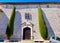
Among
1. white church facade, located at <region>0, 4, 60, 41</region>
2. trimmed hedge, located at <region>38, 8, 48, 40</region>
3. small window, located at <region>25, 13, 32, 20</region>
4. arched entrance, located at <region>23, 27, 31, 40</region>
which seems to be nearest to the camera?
trimmed hedge, located at <region>38, 8, 48, 40</region>

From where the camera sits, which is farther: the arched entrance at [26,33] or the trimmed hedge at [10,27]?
the arched entrance at [26,33]

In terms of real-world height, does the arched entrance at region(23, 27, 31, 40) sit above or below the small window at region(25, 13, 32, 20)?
below

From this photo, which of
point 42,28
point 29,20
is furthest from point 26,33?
point 42,28

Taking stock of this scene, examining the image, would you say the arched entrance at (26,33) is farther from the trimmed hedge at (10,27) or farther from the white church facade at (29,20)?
the trimmed hedge at (10,27)

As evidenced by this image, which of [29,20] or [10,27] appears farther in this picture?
[29,20]

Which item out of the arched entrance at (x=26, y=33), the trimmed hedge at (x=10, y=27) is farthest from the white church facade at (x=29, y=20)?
the trimmed hedge at (x=10, y=27)

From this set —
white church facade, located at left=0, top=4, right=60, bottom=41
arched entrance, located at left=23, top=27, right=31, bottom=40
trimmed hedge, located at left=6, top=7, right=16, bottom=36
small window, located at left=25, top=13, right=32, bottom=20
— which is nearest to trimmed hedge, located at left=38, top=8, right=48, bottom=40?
white church facade, located at left=0, top=4, right=60, bottom=41

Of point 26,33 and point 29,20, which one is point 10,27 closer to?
point 26,33

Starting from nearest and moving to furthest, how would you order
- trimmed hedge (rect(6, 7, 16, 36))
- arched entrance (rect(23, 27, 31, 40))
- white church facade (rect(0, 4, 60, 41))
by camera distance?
trimmed hedge (rect(6, 7, 16, 36)), white church facade (rect(0, 4, 60, 41)), arched entrance (rect(23, 27, 31, 40))

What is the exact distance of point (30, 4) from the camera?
27891mm

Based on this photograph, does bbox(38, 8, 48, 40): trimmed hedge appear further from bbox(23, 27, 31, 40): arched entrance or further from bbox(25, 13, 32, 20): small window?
bbox(23, 27, 31, 40): arched entrance

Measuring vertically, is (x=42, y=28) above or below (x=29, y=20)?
below

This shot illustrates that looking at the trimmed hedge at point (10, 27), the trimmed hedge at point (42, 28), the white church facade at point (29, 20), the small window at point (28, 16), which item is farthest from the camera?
the small window at point (28, 16)

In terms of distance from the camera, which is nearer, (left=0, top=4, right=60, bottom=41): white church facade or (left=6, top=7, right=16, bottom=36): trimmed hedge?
(left=6, top=7, right=16, bottom=36): trimmed hedge
